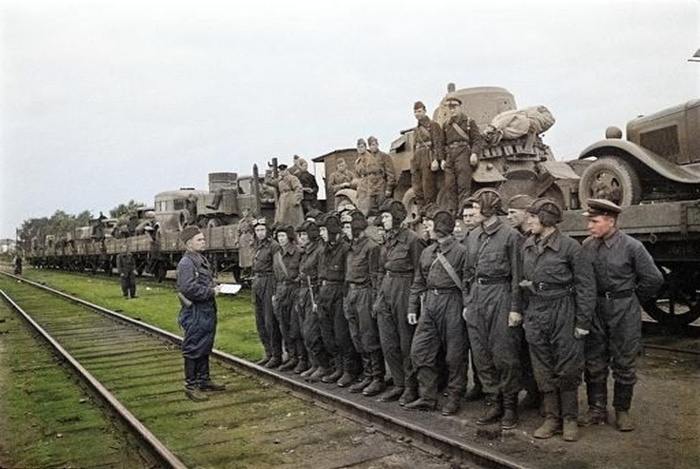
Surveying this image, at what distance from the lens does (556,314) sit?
5.54m

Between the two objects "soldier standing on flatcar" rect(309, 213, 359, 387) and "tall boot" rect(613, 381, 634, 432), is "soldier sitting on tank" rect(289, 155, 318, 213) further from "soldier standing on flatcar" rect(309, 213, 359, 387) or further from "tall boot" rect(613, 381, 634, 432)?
"tall boot" rect(613, 381, 634, 432)

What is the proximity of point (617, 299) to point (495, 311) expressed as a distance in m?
0.93

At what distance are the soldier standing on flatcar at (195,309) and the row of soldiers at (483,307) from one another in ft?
Answer: 3.41

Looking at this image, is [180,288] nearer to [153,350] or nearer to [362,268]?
[362,268]

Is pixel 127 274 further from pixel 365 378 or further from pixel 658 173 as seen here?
pixel 658 173

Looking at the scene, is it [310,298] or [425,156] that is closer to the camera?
[310,298]

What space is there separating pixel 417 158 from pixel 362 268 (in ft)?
13.6

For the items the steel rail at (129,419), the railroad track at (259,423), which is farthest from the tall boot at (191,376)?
the steel rail at (129,419)

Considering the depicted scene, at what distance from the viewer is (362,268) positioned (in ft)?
24.1

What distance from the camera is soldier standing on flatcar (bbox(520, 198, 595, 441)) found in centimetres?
550

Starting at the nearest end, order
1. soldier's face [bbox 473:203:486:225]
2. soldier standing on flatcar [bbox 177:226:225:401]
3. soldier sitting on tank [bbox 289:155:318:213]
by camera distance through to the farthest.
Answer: soldier's face [bbox 473:203:486:225] < soldier standing on flatcar [bbox 177:226:225:401] < soldier sitting on tank [bbox 289:155:318:213]

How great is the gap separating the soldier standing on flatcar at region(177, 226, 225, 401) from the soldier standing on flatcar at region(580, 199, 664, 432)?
399 cm

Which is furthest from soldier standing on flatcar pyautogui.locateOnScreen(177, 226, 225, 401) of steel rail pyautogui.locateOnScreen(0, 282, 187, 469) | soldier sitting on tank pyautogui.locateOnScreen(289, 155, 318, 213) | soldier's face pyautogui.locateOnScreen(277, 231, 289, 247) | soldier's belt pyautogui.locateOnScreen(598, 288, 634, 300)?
soldier sitting on tank pyautogui.locateOnScreen(289, 155, 318, 213)

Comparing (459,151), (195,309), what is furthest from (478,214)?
(459,151)
